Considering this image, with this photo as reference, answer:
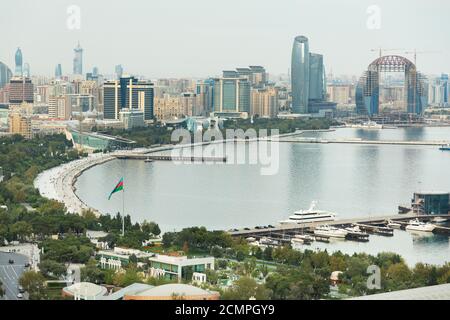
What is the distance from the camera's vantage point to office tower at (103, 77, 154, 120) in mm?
14891

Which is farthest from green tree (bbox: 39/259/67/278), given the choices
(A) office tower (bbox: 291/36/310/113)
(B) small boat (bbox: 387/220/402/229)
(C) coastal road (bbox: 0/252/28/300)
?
(A) office tower (bbox: 291/36/310/113)

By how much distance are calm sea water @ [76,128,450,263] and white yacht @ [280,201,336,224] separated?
130 mm

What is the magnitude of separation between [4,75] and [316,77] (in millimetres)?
6392

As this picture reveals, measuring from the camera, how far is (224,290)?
3.32m

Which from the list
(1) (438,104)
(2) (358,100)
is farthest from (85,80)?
(1) (438,104)

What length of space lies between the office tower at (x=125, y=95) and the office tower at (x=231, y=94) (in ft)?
6.70

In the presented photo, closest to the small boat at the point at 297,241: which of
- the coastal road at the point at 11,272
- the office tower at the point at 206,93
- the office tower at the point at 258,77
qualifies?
the coastal road at the point at 11,272

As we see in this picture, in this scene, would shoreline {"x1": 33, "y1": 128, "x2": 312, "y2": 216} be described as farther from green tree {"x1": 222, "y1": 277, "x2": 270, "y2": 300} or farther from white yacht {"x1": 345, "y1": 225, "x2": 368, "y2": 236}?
green tree {"x1": 222, "y1": 277, "x2": 270, "y2": 300}

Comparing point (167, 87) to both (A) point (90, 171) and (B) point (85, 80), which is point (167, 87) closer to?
(B) point (85, 80)

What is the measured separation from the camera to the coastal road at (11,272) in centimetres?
347

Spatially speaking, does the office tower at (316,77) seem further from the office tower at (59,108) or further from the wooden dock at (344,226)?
the wooden dock at (344,226)

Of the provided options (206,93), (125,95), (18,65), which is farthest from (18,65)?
(206,93)
